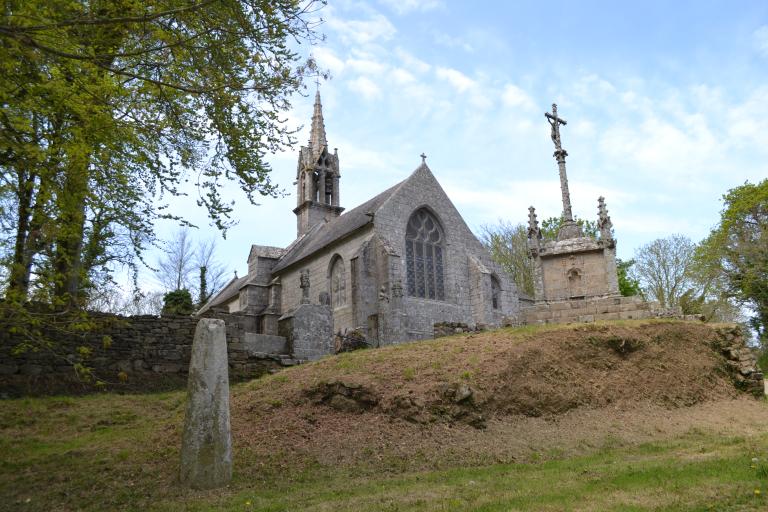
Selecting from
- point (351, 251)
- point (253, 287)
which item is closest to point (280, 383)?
point (351, 251)

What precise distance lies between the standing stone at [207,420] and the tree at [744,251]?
28310 millimetres

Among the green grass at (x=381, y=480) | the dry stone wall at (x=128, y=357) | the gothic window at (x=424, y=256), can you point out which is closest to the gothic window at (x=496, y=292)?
the gothic window at (x=424, y=256)

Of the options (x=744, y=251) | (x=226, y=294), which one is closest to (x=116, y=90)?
(x=744, y=251)

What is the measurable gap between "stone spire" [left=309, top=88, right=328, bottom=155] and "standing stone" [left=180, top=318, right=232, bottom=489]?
33.2 metres

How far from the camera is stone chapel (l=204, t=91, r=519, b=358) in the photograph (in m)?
25.1

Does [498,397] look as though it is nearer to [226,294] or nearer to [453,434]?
[453,434]

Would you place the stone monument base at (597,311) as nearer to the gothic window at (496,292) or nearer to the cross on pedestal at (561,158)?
the cross on pedestal at (561,158)

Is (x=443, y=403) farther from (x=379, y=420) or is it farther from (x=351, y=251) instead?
(x=351, y=251)

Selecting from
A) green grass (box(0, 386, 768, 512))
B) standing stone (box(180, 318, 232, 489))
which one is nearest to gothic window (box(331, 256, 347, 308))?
green grass (box(0, 386, 768, 512))

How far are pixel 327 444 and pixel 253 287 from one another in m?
23.8

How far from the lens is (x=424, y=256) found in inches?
1094

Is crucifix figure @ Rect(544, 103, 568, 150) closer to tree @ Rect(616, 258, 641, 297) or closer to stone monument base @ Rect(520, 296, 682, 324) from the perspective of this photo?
stone monument base @ Rect(520, 296, 682, 324)

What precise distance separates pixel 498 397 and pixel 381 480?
3.38 metres

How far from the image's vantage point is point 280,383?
39.1ft
